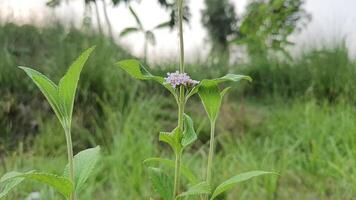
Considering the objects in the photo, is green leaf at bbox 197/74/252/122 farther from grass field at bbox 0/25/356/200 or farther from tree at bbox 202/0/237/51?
tree at bbox 202/0/237/51

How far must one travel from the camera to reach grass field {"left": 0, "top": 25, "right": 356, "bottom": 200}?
2.39 metres

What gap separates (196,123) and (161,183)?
2687 millimetres

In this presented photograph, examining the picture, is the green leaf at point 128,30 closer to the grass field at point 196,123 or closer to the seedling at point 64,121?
the grass field at point 196,123

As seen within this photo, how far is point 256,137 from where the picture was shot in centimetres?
345

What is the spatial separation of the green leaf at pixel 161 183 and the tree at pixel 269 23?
2.59 metres

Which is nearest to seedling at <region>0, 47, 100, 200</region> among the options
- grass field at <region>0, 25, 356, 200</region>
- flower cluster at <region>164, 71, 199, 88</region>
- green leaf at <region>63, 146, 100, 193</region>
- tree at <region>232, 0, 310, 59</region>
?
green leaf at <region>63, 146, 100, 193</region>

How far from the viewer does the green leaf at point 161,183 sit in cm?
92

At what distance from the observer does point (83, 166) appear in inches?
35.9

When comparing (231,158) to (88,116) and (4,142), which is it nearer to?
(88,116)

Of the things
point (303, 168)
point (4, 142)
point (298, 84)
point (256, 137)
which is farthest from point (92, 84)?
point (298, 84)

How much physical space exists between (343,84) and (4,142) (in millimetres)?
2370

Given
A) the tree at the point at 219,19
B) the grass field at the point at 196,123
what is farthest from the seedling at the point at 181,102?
the tree at the point at 219,19

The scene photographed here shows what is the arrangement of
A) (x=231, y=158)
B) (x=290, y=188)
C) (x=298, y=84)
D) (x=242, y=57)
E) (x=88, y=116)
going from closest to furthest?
1. (x=290, y=188)
2. (x=231, y=158)
3. (x=88, y=116)
4. (x=298, y=84)
5. (x=242, y=57)

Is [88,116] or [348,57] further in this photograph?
[348,57]
